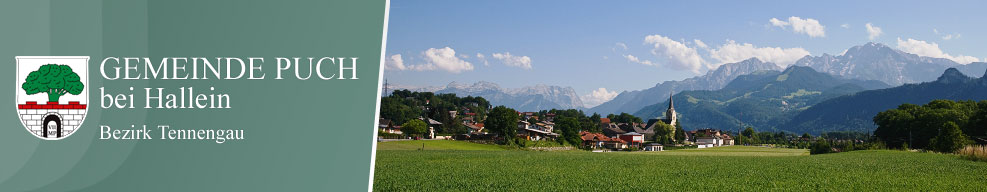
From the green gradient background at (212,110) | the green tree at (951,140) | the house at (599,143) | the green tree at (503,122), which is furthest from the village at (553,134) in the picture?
the green gradient background at (212,110)

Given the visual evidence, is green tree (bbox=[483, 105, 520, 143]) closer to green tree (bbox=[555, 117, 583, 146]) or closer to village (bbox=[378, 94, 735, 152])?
village (bbox=[378, 94, 735, 152])

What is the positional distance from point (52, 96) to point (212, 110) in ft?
12.6

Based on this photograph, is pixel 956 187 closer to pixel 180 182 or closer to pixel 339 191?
pixel 339 191

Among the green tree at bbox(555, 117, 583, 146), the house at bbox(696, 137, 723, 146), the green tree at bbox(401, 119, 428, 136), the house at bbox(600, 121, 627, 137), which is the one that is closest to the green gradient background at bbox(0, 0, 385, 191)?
the green tree at bbox(401, 119, 428, 136)

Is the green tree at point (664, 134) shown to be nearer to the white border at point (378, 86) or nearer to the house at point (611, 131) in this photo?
the house at point (611, 131)

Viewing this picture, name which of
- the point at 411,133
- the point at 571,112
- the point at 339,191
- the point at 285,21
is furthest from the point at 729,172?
the point at 571,112

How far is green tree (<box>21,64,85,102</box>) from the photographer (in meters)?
16.1

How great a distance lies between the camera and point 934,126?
245 ft

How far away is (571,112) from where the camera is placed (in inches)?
7603

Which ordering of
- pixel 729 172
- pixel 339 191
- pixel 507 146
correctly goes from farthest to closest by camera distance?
pixel 507 146 < pixel 729 172 < pixel 339 191

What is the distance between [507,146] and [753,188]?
57220mm

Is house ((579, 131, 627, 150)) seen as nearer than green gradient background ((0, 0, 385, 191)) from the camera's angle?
No

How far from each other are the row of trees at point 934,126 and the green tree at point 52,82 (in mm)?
64356

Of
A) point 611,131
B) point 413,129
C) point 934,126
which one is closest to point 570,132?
point 413,129
